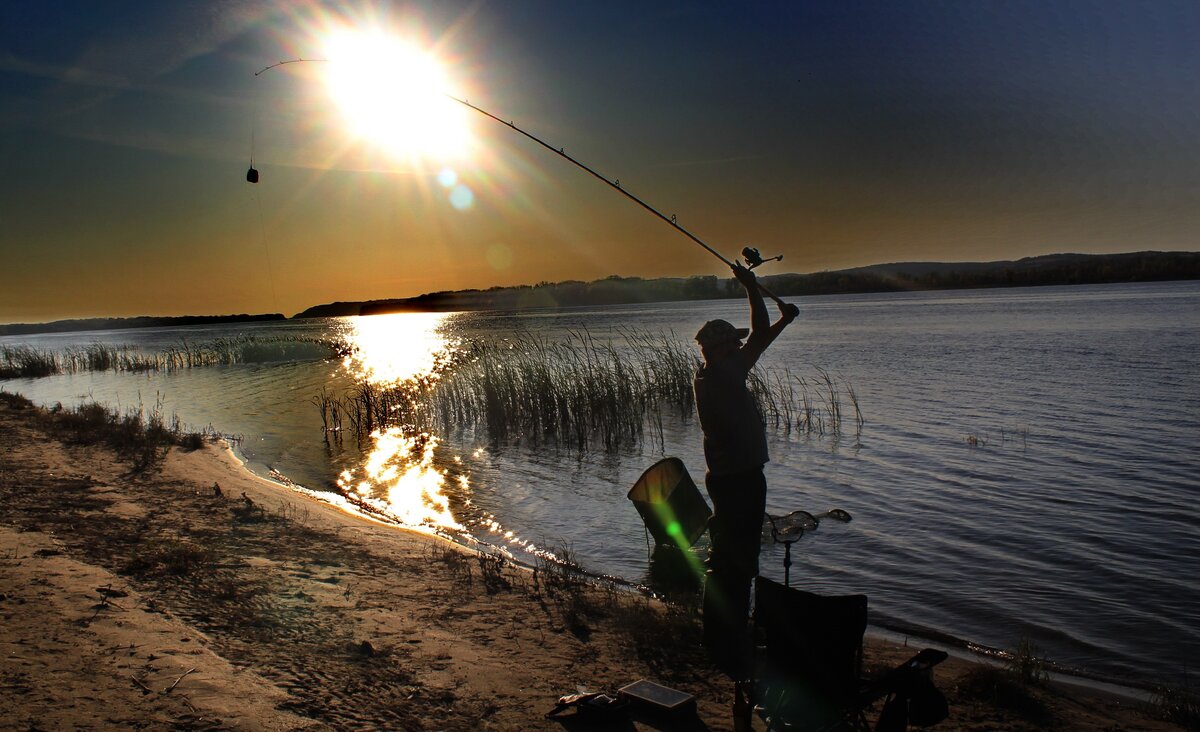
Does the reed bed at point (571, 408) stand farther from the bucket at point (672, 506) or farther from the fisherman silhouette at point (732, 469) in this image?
the fisherman silhouette at point (732, 469)

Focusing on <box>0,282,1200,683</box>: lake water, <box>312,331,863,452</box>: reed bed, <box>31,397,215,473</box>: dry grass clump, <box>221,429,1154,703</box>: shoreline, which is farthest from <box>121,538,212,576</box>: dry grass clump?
<box>312,331,863,452</box>: reed bed

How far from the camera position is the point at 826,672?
3768 millimetres

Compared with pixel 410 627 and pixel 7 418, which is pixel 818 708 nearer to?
pixel 410 627

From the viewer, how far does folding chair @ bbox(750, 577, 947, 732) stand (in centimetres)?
364

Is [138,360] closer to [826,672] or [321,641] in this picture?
[321,641]

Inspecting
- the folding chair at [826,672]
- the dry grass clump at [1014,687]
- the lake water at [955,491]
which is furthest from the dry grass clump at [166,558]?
the dry grass clump at [1014,687]

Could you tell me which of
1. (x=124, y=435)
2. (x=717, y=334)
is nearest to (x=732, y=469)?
(x=717, y=334)

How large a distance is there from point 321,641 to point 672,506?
3496 mm

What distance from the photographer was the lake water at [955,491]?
23.4 feet

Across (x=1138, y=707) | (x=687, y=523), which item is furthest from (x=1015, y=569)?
(x=687, y=523)

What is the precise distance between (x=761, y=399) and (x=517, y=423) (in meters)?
5.98

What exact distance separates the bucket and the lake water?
2.56 ft

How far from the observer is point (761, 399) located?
1845 centimetres

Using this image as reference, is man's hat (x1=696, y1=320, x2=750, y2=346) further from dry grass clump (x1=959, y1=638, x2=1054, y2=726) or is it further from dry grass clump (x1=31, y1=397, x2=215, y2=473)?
dry grass clump (x1=31, y1=397, x2=215, y2=473)
